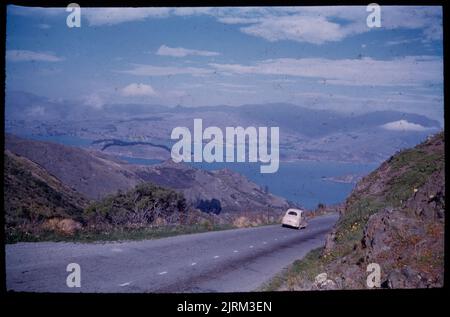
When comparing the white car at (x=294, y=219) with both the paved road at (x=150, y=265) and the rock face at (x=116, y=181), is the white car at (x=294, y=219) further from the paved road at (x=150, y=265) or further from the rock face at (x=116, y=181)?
the paved road at (x=150, y=265)

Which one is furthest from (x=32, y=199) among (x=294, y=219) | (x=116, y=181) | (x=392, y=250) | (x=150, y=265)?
(x=392, y=250)

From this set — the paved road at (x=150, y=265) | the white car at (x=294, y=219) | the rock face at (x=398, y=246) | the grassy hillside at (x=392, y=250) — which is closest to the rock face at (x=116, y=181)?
the white car at (x=294, y=219)

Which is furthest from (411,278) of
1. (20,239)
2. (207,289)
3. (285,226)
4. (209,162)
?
(285,226)

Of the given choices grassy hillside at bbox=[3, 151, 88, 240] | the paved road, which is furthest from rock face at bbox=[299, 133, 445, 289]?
grassy hillside at bbox=[3, 151, 88, 240]

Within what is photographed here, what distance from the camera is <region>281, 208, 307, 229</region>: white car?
20469mm

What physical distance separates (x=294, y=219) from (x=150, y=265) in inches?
459

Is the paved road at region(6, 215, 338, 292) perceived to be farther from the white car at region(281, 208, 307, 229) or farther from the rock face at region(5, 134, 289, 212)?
the white car at region(281, 208, 307, 229)

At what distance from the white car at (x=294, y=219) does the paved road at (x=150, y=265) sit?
5.66m

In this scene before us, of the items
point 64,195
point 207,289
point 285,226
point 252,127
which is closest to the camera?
point 207,289

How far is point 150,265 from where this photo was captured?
10.2m

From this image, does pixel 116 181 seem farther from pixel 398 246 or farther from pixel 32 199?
pixel 398 246
